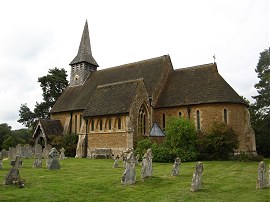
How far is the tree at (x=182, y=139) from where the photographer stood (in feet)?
88.0

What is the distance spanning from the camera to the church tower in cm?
4600

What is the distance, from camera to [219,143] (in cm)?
2733

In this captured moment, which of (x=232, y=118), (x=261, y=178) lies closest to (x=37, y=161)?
(x=261, y=178)

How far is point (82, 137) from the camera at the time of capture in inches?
1372

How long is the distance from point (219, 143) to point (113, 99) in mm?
12270

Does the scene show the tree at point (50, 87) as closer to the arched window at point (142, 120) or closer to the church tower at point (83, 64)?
the church tower at point (83, 64)

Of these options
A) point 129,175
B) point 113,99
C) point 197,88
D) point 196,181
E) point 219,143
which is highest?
point 197,88

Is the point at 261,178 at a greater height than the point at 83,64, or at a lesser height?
lesser

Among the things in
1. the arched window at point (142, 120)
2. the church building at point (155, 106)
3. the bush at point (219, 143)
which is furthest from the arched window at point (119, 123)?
the bush at point (219, 143)

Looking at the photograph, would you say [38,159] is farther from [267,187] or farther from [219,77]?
[219,77]

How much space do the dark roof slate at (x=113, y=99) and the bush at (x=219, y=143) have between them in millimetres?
8429

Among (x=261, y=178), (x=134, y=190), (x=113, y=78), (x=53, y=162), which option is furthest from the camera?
(x=113, y=78)

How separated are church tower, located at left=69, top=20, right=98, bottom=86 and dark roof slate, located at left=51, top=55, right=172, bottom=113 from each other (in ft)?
3.87

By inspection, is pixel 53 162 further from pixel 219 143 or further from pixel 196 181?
pixel 219 143
